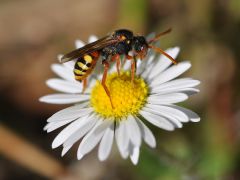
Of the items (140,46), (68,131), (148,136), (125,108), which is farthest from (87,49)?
(148,136)

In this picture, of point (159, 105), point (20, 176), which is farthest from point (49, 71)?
point (159, 105)

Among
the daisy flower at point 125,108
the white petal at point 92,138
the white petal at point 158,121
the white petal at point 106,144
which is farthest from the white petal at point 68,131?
the white petal at point 158,121

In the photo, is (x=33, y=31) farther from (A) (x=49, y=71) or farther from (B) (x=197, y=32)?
(B) (x=197, y=32)

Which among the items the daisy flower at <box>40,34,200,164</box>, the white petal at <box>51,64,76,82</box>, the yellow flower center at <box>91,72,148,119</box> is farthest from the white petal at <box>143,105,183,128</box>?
the white petal at <box>51,64,76,82</box>

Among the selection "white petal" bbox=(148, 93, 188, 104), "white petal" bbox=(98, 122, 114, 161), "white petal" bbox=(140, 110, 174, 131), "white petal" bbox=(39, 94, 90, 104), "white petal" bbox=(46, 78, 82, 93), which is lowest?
"white petal" bbox=(98, 122, 114, 161)

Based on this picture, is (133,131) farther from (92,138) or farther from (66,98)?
(66,98)

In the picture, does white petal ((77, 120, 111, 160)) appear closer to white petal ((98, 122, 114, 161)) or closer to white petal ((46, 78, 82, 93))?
white petal ((98, 122, 114, 161))

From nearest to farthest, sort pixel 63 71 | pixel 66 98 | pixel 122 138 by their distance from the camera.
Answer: pixel 122 138 < pixel 66 98 < pixel 63 71
